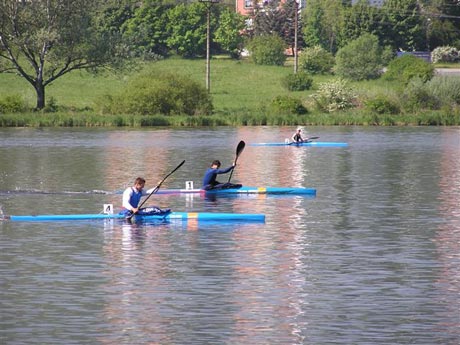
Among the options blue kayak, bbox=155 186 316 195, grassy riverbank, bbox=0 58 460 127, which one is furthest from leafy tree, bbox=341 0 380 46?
blue kayak, bbox=155 186 316 195

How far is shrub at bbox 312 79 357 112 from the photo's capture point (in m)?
91.7

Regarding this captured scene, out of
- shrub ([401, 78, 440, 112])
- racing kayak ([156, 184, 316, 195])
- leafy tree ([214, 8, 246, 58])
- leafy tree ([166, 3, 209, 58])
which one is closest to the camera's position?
racing kayak ([156, 184, 316, 195])

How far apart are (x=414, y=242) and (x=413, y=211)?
6739 mm

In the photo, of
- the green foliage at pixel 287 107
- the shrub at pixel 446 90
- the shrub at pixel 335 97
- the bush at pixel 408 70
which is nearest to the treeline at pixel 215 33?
the green foliage at pixel 287 107

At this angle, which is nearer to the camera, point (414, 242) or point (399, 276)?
point (399, 276)

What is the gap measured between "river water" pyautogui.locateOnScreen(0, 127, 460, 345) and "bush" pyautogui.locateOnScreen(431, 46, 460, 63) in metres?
90.8

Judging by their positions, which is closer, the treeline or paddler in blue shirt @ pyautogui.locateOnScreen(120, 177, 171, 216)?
paddler in blue shirt @ pyautogui.locateOnScreen(120, 177, 171, 216)

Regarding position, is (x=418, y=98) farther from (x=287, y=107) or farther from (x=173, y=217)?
(x=173, y=217)

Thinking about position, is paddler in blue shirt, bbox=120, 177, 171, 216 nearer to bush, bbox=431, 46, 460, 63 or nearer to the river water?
the river water

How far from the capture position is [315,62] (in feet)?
416

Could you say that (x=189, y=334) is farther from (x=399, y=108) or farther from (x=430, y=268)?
(x=399, y=108)

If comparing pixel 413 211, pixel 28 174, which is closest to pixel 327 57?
pixel 28 174

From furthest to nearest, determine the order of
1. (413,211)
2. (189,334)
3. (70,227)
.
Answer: (413,211) → (70,227) → (189,334)

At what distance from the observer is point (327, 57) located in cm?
12912
